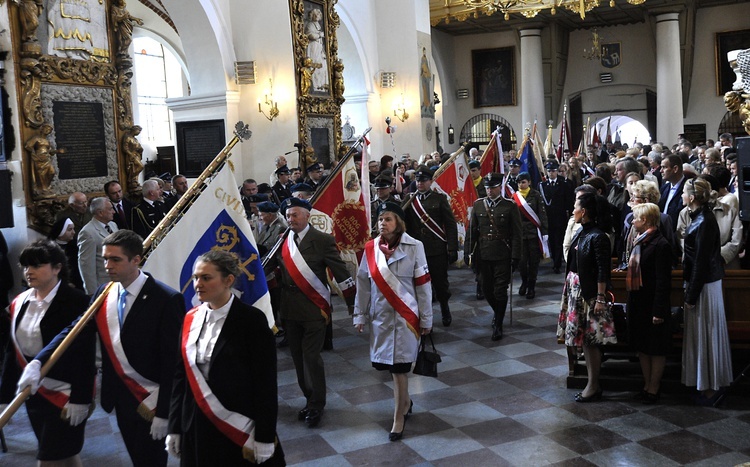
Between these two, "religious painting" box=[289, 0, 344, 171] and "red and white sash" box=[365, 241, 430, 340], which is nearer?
"red and white sash" box=[365, 241, 430, 340]

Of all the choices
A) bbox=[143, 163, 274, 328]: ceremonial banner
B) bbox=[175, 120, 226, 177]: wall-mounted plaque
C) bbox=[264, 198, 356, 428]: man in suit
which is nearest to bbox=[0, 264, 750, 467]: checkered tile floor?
bbox=[264, 198, 356, 428]: man in suit

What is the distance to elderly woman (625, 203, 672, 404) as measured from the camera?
18.9 feet

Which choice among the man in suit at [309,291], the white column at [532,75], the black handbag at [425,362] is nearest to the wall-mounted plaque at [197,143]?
the man in suit at [309,291]

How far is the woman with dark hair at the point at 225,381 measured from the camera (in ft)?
11.2

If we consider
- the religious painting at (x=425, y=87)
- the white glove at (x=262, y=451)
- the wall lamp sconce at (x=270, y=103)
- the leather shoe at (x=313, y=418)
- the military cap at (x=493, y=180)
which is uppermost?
the religious painting at (x=425, y=87)

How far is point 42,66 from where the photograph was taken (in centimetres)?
855

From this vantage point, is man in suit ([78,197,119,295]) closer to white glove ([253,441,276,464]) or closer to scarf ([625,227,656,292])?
white glove ([253,441,276,464])

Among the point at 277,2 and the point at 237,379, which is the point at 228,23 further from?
the point at 237,379

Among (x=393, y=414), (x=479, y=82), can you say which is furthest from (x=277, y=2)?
(x=479, y=82)

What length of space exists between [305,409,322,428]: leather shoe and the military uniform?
9.67 ft

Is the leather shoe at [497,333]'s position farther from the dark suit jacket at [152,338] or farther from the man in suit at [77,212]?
the dark suit jacket at [152,338]

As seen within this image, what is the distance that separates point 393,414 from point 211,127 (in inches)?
326

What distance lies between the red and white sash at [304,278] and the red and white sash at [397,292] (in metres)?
0.53

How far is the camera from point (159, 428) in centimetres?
372
